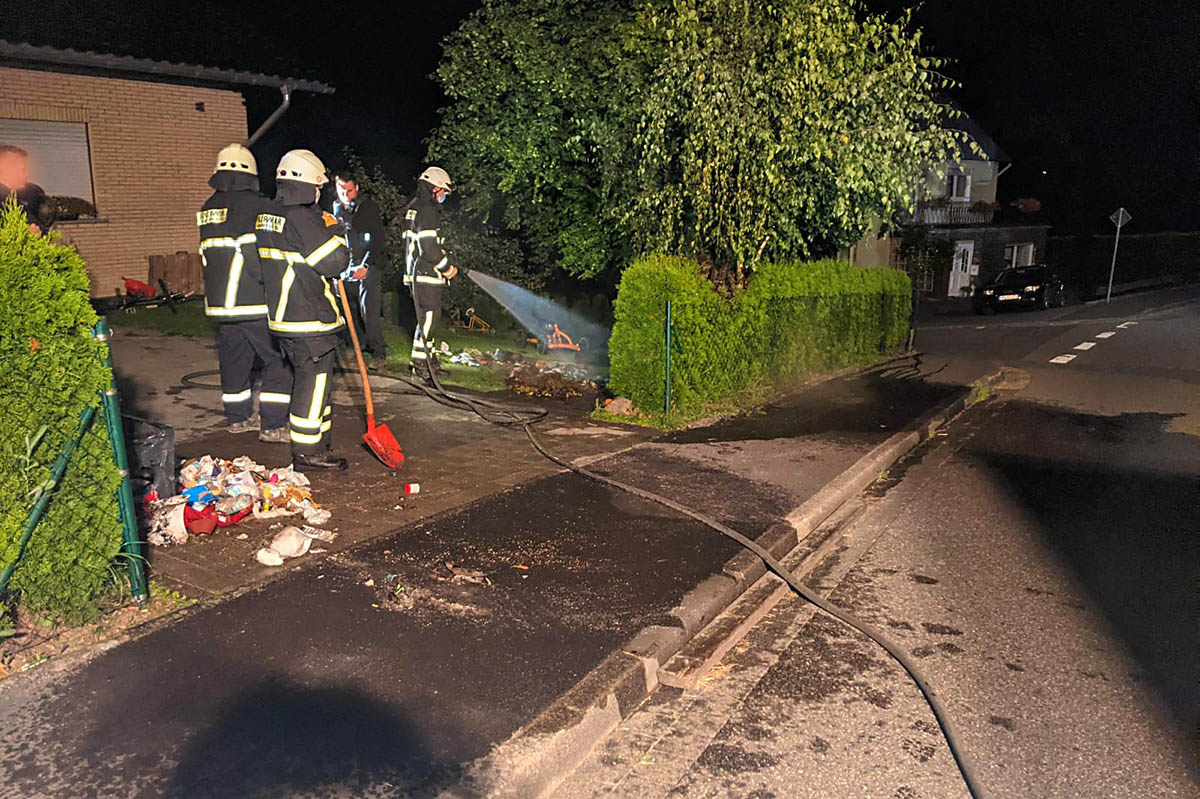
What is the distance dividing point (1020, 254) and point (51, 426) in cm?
4560

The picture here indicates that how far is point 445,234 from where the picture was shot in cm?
1371

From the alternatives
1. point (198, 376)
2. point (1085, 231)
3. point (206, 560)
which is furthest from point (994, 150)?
point (206, 560)

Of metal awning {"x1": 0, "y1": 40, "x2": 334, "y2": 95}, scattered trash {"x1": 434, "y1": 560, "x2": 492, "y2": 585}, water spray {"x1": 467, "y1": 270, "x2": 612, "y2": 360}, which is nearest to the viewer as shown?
scattered trash {"x1": 434, "y1": 560, "x2": 492, "y2": 585}

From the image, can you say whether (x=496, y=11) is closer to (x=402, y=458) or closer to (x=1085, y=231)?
(x=402, y=458)

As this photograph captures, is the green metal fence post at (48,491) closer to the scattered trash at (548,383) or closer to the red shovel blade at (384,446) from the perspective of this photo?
the red shovel blade at (384,446)

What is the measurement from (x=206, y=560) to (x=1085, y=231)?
50.7m

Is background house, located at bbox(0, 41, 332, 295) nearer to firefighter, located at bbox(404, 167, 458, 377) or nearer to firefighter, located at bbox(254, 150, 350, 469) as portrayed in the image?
firefighter, located at bbox(404, 167, 458, 377)

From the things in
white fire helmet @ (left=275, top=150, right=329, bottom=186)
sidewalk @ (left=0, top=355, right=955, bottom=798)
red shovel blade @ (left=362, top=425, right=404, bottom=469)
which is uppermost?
white fire helmet @ (left=275, top=150, right=329, bottom=186)

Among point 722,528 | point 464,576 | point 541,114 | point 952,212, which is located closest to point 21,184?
point 541,114

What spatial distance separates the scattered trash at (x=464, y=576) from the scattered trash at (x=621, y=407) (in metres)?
4.07

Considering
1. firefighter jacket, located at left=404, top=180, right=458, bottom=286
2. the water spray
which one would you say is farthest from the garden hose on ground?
the water spray

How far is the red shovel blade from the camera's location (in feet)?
21.4

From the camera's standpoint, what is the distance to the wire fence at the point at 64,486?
146 inches

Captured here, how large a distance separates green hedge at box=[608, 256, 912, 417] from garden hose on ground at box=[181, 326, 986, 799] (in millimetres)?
1160
